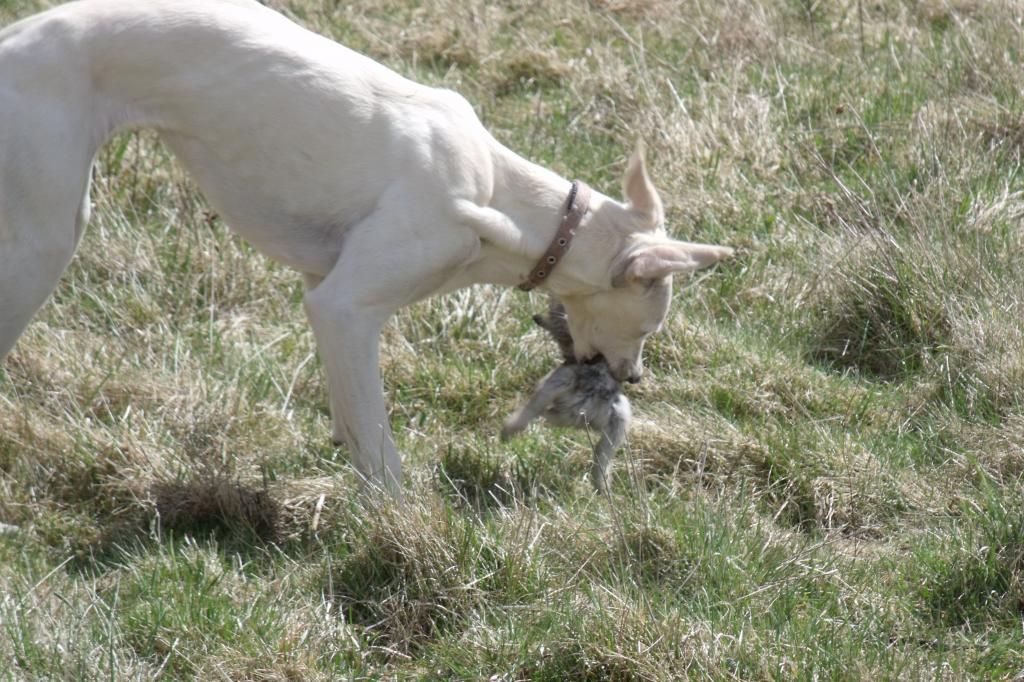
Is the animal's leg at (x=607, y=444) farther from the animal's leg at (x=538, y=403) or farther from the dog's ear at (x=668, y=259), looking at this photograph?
the dog's ear at (x=668, y=259)

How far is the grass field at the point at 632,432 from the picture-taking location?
4.18m

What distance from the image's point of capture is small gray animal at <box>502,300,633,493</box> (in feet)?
17.4

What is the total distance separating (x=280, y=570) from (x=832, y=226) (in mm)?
3584

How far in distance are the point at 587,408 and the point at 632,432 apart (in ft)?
1.20

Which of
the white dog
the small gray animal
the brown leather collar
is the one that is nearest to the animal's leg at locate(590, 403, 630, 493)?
the small gray animal

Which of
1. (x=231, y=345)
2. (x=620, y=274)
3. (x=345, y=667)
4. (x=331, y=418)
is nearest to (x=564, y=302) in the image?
(x=620, y=274)

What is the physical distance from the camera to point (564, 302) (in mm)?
5637

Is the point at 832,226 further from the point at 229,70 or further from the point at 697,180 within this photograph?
the point at 229,70

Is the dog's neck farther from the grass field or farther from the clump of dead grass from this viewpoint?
the clump of dead grass

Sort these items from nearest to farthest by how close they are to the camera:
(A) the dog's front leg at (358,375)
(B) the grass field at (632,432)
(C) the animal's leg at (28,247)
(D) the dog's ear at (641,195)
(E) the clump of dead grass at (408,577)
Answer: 1. (B) the grass field at (632,432)
2. (E) the clump of dead grass at (408,577)
3. (C) the animal's leg at (28,247)
4. (A) the dog's front leg at (358,375)
5. (D) the dog's ear at (641,195)

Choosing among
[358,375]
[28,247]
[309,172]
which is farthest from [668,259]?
[28,247]

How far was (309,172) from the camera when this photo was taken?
5074 millimetres

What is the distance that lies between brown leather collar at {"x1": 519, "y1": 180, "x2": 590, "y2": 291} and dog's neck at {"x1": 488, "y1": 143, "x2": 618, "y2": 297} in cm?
2

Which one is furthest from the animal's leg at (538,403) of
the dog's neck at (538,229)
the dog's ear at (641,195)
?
the dog's ear at (641,195)
